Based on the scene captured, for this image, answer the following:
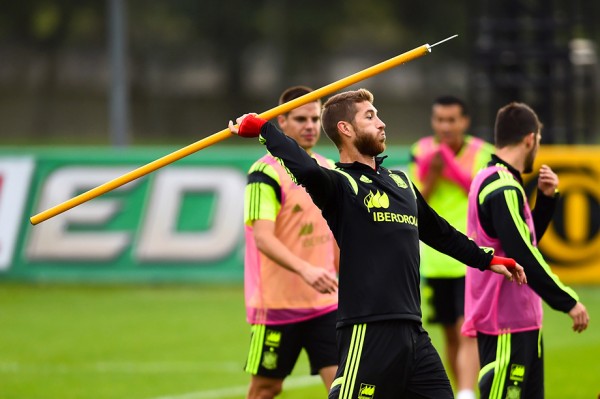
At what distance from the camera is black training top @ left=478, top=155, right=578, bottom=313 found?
309 inches

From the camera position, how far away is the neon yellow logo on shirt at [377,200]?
7004 millimetres

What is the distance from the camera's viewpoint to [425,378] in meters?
6.97

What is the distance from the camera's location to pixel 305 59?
55688 millimetres

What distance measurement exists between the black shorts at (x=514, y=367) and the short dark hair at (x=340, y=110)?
1.82m

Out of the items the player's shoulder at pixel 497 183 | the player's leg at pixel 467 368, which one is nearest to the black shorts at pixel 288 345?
the player's shoulder at pixel 497 183

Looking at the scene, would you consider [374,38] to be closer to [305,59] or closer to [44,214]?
[305,59]

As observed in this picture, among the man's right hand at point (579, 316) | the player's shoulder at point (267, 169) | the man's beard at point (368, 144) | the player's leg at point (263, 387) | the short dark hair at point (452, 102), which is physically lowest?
the player's leg at point (263, 387)

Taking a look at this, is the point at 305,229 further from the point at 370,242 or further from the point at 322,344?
the point at 370,242

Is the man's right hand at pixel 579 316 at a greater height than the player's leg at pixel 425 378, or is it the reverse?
the man's right hand at pixel 579 316

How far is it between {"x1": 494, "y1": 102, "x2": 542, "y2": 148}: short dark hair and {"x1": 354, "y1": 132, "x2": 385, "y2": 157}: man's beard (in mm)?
1468

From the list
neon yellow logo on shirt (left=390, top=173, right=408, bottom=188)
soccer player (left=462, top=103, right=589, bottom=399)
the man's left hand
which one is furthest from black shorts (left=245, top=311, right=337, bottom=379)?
neon yellow logo on shirt (left=390, top=173, right=408, bottom=188)

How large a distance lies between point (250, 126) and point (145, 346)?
7.85 m

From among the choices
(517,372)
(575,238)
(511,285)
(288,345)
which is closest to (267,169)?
(288,345)

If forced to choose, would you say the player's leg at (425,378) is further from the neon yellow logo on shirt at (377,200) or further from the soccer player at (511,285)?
the soccer player at (511,285)
